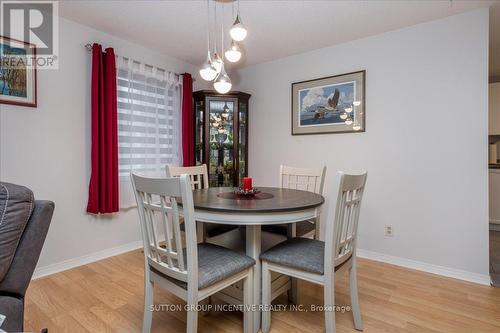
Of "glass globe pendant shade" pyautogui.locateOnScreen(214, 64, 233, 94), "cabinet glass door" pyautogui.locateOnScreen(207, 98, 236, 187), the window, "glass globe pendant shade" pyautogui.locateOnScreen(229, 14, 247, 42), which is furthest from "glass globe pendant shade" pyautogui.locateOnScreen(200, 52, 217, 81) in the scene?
"cabinet glass door" pyautogui.locateOnScreen(207, 98, 236, 187)

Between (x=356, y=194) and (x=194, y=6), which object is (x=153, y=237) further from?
(x=194, y=6)

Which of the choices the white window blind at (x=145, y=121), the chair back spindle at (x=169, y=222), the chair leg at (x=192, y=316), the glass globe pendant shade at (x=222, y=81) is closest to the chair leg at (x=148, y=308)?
the chair back spindle at (x=169, y=222)

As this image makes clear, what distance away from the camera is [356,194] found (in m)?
1.56

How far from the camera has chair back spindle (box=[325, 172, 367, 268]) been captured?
4.50ft

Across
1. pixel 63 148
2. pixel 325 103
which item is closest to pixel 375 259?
pixel 325 103

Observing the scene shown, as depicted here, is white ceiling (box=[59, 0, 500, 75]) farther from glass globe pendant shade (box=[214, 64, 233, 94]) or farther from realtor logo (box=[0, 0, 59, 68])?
glass globe pendant shade (box=[214, 64, 233, 94])

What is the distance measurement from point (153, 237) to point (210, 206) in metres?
0.33

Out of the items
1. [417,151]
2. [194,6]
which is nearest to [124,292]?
[194,6]

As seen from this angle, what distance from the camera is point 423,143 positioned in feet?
8.13

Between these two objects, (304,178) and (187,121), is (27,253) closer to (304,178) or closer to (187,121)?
(304,178)

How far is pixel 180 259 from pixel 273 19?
2.13 m

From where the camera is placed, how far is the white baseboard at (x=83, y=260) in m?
2.31

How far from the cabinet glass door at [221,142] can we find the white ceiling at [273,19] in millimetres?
738

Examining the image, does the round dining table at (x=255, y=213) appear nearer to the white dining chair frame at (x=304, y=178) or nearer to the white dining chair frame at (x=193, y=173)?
the white dining chair frame at (x=193, y=173)
